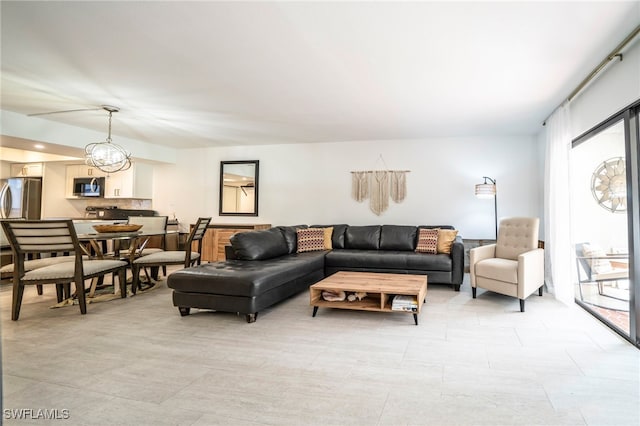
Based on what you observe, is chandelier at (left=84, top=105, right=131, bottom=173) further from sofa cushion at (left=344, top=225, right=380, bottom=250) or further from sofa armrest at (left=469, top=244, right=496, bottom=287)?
sofa armrest at (left=469, top=244, right=496, bottom=287)

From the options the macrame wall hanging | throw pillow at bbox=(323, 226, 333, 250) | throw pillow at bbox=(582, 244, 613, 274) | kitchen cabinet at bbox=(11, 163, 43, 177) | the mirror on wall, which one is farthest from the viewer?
kitchen cabinet at bbox=(11, 163, 43, 177)

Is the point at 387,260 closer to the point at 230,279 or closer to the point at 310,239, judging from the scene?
the point at 310,239

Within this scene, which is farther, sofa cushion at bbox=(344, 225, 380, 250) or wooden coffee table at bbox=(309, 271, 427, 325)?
sofa cushion at bbox=(344, 225, 380, 250)

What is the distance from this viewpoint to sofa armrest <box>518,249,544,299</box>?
3.67m

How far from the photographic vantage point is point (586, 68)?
3.26m

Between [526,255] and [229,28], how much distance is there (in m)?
3.62

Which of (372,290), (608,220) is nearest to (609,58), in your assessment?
(608,220)

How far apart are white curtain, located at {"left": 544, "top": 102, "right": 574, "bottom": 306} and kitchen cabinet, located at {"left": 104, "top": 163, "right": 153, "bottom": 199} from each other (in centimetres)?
734

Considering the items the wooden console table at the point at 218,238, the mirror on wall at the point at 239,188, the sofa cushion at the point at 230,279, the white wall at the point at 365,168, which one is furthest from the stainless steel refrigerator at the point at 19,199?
the sofa cushion at the point at 230,279

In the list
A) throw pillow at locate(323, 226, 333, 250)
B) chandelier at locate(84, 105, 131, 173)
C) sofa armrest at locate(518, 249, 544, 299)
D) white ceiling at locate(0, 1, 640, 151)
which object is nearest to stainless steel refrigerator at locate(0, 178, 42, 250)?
white ceiling at locate(0, 1, 640, 151)

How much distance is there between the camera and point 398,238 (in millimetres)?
5562

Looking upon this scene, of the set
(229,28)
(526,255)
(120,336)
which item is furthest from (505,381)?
(229,28)

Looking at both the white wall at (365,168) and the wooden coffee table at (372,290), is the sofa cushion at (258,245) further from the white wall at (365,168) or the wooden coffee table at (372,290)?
the white wall at (365,168)

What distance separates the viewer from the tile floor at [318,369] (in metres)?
1.84
